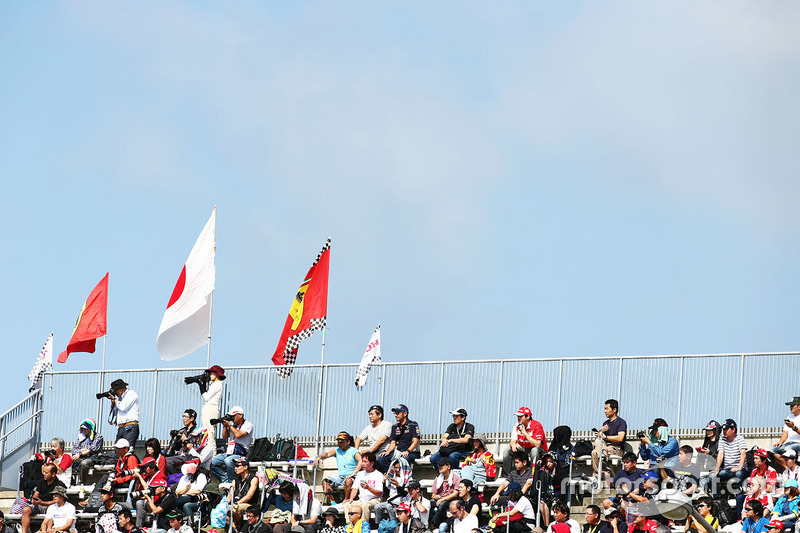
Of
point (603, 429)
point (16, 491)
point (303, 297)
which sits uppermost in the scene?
point (303, 297)

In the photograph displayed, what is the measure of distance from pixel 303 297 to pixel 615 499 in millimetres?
9568

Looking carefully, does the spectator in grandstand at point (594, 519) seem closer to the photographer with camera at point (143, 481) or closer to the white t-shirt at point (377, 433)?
the white t-shirt at point (377, 433)

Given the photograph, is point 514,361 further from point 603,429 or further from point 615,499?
Answer: point 615,499

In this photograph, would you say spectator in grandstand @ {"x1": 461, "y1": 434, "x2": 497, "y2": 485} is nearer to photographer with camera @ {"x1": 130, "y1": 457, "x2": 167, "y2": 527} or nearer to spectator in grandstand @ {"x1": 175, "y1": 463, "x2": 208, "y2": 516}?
spectator in grandstand @ {"x1": 175, "y1": 463, "x2": 208, "y2": 516}

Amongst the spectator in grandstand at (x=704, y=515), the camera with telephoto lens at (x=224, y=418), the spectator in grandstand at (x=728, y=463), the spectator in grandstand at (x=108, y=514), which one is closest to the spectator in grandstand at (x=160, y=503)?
the spectator in grandstand at (x=108, y=514)

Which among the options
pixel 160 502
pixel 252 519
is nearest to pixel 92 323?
pixel 160 502

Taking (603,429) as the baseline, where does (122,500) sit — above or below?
below

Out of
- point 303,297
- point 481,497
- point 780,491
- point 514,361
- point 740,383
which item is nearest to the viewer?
point 780,491

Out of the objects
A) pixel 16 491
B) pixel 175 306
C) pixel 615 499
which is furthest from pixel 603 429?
pixel 16 491

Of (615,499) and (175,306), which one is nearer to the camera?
(615,499)

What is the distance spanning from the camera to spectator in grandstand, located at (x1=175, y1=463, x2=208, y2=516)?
27312 mm

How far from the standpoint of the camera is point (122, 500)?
29219 millimetres

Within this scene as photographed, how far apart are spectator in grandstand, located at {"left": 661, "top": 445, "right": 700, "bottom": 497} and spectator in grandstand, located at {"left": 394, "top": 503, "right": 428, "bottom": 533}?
373 centimetres

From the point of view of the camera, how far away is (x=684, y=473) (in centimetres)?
2362
